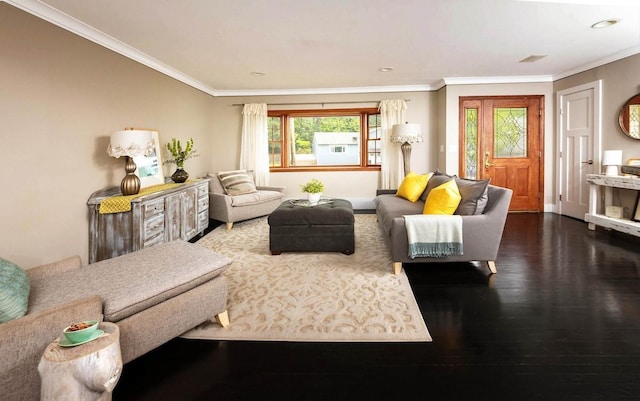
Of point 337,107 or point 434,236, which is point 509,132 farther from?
A: point 434,236

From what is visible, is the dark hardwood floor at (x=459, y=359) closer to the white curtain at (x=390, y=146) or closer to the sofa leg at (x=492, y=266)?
the sofa leg at (x=492, y=266)

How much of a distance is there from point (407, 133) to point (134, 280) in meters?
5.30

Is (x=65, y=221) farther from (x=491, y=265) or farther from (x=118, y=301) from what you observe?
(x=491, y=265)

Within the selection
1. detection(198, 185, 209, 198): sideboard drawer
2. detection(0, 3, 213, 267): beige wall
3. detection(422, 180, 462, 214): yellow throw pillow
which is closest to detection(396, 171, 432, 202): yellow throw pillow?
detection(422, 180, 462, 214): yellow throw pillow

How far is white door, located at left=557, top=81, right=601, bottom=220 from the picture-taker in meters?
5.56

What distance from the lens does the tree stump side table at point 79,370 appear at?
1.37m

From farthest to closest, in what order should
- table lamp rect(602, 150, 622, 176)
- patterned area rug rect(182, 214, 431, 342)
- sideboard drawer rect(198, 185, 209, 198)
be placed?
1. sideboard drawer rect(198, 185, 209, 198)
2. table lamp rect(602, 150, 622, 176)
3. patterned area rug rect(182, 214, 431, 342)

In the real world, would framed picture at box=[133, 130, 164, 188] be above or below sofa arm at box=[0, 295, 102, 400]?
above

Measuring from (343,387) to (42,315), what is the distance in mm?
1428

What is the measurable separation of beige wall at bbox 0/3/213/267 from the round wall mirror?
21.5 feet

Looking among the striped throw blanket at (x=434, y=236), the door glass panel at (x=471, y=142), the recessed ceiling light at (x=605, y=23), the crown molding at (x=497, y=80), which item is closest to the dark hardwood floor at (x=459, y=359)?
the striped throw blanket at (x=434, y=236)

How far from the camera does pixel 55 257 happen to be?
129 inches

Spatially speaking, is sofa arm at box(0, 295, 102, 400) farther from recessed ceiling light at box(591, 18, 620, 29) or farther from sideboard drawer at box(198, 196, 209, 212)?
recessed ceiling light at box(591, 18, 620, 29)

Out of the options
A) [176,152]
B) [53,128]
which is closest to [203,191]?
[176,152]
